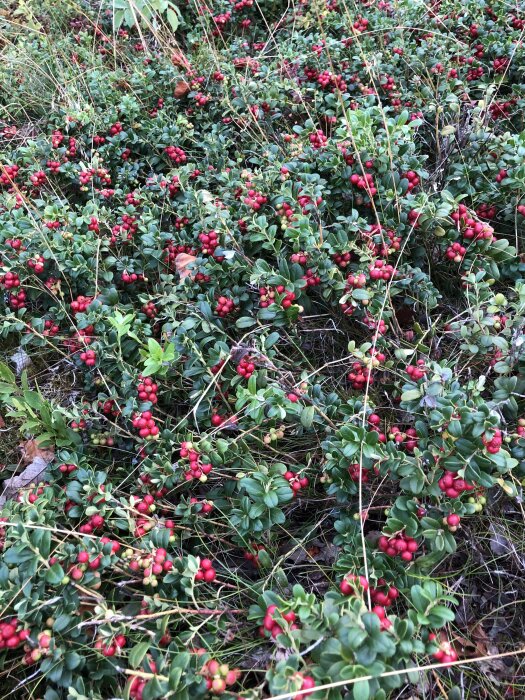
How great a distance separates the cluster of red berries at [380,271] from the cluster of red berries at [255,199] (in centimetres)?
76

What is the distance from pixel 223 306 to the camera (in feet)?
9.09

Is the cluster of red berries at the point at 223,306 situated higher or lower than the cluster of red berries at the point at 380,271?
higher

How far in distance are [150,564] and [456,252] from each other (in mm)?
1976

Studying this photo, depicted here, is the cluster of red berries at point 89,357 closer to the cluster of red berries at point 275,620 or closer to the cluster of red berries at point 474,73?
the cluster of red berries at point 275,620

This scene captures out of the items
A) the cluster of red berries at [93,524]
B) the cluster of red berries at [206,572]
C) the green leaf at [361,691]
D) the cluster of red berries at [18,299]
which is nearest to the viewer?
the green leaf at [361,691]

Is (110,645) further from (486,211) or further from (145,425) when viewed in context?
(486,211)

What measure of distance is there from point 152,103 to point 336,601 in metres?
3.80

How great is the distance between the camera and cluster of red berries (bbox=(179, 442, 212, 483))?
85.9 inches

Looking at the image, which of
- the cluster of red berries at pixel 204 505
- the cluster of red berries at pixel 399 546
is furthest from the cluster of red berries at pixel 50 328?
the cluster of red berries at pixel 399 546

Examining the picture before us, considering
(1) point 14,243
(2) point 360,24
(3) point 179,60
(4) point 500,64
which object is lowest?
(4) point 500,64

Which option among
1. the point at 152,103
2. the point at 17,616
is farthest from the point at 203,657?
the point at 152,103

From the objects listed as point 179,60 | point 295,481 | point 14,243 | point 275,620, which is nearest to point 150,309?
point 14,243

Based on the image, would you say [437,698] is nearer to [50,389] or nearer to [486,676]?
[486,676]

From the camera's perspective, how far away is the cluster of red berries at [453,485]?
1882 millimetres
